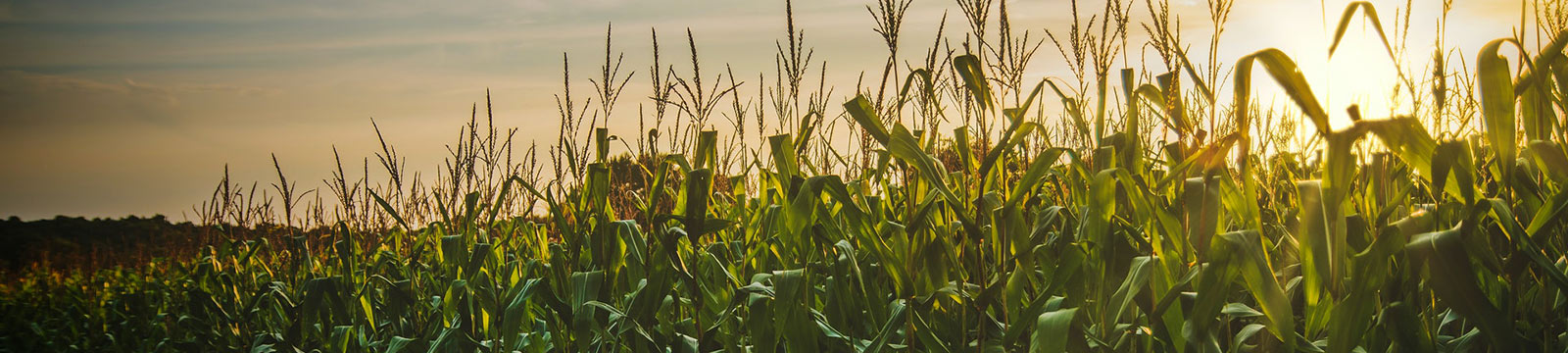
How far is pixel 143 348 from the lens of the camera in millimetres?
4328

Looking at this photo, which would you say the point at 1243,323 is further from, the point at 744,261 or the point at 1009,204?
the point at 744,261

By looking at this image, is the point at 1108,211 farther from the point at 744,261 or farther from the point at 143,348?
the point at 143,348

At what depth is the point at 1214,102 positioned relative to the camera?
1.29 m

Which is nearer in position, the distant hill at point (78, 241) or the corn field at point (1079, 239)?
the corn field at point (1079, 239)

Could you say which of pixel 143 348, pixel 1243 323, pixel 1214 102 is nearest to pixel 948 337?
pixel 1243 323

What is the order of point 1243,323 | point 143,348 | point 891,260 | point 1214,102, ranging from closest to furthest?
point 1214,102
point 891,260
point 1243,323
point 143,348

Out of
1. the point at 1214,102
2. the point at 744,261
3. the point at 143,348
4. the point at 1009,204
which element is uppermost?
the point at 1214,102

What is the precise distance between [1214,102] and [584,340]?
4.47 feet

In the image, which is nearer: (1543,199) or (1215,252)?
(1215,252)

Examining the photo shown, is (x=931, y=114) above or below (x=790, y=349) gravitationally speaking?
above

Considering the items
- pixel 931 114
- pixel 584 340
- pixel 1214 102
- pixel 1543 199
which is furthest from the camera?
pixel 931 114

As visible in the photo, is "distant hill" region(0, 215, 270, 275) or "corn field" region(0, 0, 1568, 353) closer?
"corn field" region(0, 0, 1568, 353)

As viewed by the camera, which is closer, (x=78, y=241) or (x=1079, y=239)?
(x=1079, y=239)

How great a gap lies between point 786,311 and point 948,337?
352 mm
